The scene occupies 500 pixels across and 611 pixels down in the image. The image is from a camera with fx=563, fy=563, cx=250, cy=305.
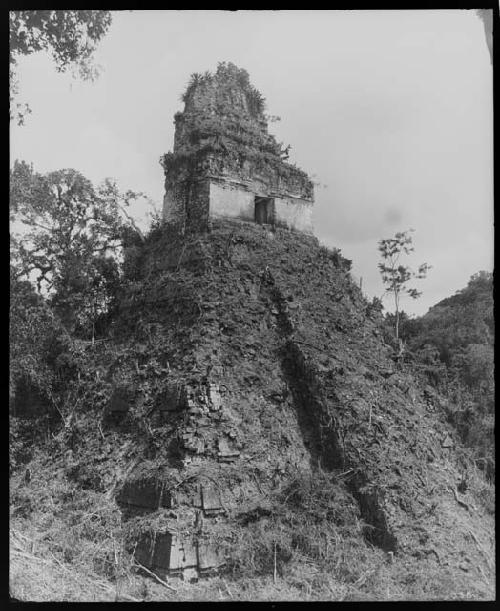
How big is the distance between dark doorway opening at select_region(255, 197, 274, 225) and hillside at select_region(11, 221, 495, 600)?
1030 millimetres

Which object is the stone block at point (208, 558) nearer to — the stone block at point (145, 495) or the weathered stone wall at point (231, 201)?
the stone block at point (145, 495)

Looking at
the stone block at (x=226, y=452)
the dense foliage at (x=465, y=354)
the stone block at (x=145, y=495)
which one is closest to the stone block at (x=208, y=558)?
the stone block at (x=145, y=495)

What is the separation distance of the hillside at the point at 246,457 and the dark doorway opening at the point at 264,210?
1.03 m

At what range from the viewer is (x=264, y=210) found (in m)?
13.6

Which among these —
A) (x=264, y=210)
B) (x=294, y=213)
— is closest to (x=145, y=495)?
(x=264, y=210)

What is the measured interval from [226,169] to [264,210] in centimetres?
135

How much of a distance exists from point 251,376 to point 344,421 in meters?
1.80

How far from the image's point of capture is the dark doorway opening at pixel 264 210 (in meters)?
13.5

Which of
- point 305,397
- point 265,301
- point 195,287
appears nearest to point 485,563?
point 305,397

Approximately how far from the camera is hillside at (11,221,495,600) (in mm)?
A: 7855

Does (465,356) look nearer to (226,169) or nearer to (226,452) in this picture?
(226,169)

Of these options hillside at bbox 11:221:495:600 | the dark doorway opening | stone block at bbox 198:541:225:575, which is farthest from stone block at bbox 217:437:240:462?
the dark doorway opening
